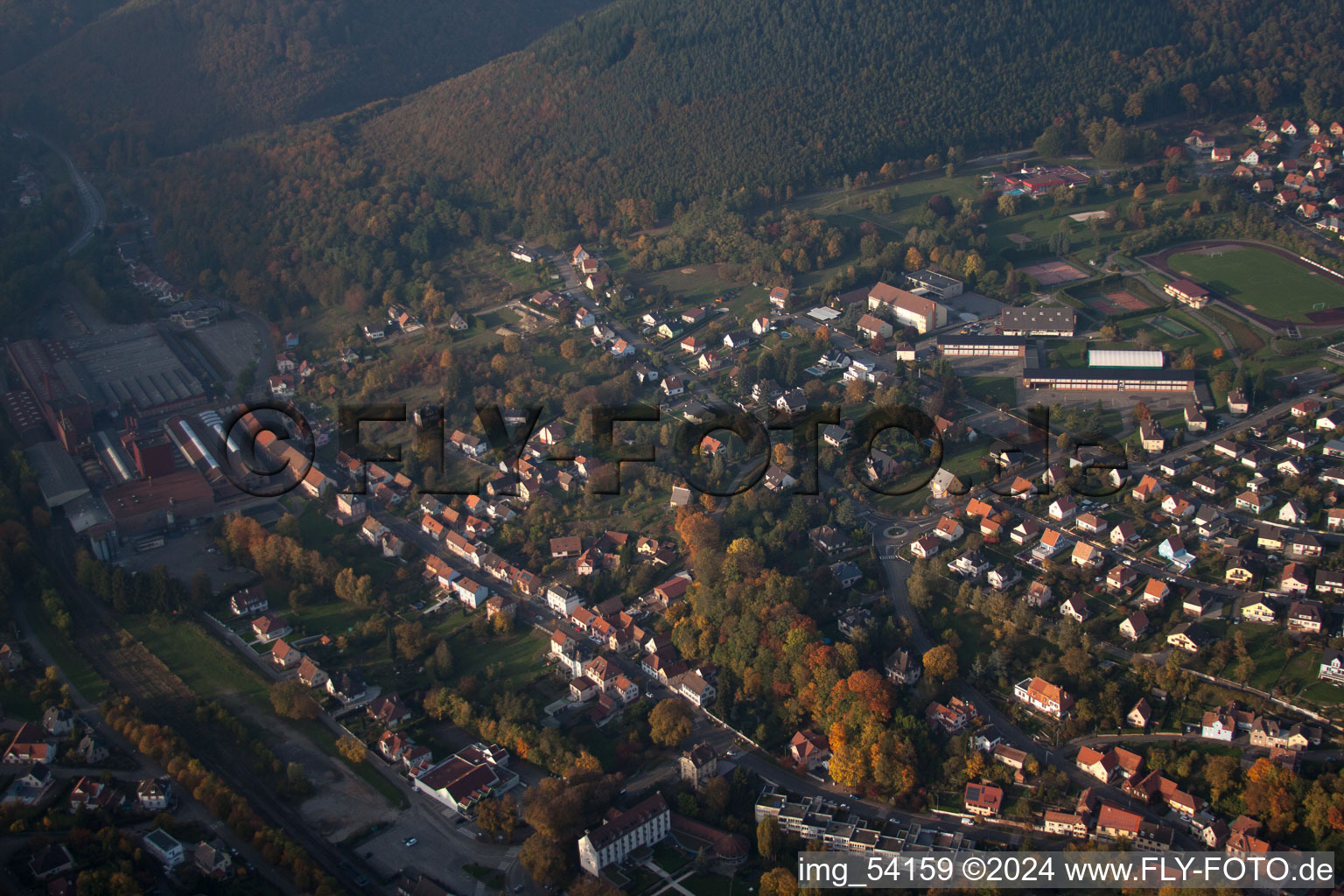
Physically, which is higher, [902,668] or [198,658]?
[198,658]

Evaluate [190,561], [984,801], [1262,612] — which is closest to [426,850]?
[984,801]

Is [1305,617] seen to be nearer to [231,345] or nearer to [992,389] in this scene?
[992,389]

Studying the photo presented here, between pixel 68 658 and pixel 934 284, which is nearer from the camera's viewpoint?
pixel 68 658

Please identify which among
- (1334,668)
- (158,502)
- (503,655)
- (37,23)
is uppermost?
(37,23)

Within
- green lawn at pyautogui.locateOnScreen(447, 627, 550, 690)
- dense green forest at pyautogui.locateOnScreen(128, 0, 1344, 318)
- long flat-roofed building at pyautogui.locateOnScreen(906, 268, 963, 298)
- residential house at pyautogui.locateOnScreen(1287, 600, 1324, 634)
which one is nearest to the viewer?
residential house at pyautogui.locateOnScreen(1287, 600, 1324, 634)

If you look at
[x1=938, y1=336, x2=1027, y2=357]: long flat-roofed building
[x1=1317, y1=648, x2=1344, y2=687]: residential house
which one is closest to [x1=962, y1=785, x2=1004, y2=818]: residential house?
[x1=1317, y1=648, x2=1344, y2=687]: residential house

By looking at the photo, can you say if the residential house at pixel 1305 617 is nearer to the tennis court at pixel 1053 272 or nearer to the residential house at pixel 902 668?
the residential house at pixel 902 668

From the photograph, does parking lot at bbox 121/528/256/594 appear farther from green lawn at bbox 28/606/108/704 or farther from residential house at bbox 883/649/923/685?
residential house at bbox 883/649/923/685
